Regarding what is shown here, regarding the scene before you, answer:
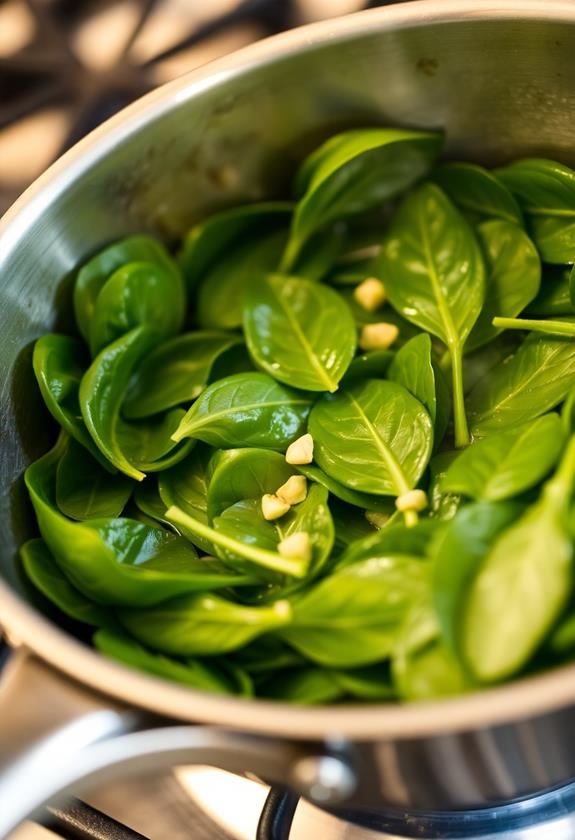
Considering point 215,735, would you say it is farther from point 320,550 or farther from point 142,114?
point 142,114

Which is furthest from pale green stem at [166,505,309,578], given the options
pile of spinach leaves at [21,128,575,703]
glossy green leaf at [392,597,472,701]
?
glossy green leaf at [392,597,472,701]

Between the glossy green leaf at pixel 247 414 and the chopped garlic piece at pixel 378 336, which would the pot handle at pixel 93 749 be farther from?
the chopped garlic piece at pixel 378 336

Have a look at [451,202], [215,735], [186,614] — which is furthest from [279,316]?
[215,735]

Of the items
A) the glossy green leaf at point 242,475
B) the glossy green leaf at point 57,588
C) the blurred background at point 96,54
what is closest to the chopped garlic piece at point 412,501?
the glossy green leaf at point 242,475

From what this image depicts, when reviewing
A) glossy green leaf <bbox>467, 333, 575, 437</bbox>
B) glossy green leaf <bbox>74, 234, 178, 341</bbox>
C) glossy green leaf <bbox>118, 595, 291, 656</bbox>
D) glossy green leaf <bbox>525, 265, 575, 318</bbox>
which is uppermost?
glossy green leaf <bbox>74, 234, 178, 341</bbox>

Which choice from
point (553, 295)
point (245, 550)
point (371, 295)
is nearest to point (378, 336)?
point (371, 295)

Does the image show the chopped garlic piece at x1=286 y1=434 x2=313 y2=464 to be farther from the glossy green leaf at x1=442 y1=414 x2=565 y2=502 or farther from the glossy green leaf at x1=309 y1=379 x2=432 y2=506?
the glossy green leaf at x1=442 y1=414 x2=565 y2=502

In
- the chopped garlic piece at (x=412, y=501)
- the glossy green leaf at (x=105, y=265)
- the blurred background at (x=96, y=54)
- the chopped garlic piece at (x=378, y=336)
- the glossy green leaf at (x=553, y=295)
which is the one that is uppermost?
the blurred background at (x=96, y=54)
